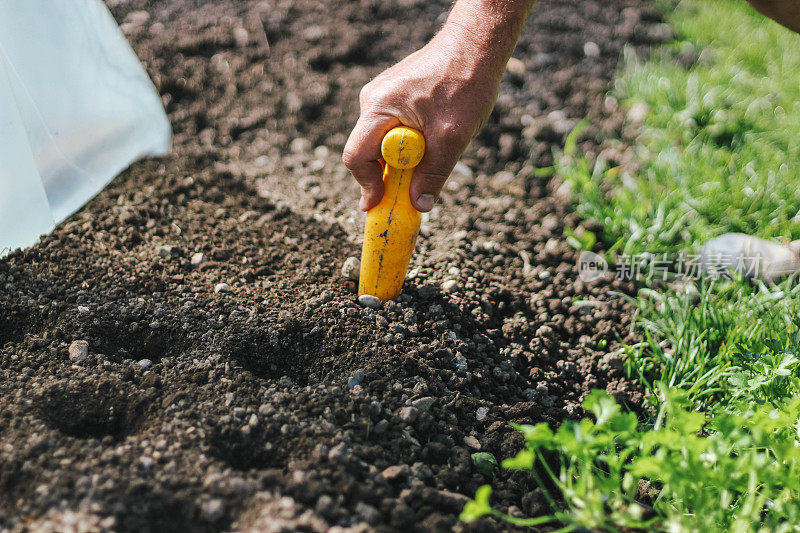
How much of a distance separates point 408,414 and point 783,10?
2071mm

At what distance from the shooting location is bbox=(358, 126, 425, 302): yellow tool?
5.87 ft

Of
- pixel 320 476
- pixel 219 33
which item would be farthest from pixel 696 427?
pixel 219 33

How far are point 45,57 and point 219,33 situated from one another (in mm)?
1496

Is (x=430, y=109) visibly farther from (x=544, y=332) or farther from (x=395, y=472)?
(x=395, y=472)

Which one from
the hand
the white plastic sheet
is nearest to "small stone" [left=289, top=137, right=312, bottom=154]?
the white plastic sheet

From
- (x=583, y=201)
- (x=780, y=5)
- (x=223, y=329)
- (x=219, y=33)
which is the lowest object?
(x=583, y=201)

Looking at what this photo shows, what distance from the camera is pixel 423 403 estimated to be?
1711mm

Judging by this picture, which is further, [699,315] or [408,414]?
[699,315]

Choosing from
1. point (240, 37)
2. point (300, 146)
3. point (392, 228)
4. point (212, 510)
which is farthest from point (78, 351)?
point (240, 37)

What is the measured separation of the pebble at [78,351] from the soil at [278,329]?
23 millimetres

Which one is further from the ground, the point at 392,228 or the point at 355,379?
the point at 392,228

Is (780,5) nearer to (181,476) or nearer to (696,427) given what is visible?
(696,427)

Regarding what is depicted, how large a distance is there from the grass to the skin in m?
0.82

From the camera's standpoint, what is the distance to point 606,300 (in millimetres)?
2395
